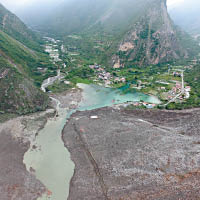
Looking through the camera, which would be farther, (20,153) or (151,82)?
(151,82)

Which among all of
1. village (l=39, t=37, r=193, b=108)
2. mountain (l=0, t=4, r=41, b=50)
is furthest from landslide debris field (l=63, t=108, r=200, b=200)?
mountain (l=0, t=4, r=41, b=50)

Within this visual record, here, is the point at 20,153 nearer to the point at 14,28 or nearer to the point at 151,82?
the point at 151,82

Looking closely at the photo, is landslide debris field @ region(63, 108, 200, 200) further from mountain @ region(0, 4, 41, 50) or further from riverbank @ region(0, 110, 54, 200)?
mountain @ region(0, 4, 41, 50)

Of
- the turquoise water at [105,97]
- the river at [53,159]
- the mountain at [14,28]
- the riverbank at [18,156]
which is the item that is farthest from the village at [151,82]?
the mountain at [14,28]

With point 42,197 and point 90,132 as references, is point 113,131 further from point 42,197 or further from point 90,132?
point 42,197

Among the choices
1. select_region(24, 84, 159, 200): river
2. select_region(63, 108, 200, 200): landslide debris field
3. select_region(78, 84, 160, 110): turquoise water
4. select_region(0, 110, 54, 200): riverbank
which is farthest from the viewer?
select_region(78, 84, 160, 110): turquoise water

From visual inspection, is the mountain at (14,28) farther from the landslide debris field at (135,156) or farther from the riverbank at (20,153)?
the landslide debris field at (135,156)

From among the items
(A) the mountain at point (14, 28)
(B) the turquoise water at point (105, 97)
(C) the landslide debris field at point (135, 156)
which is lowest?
(C) the landslide debris field at point (135, 156)

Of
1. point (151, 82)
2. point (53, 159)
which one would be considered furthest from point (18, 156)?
point (151, 82)

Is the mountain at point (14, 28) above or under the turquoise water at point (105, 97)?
above
